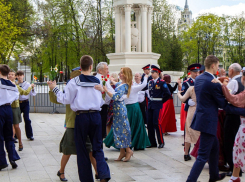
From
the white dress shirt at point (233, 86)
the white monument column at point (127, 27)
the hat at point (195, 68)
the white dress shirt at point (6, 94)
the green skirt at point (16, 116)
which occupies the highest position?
the white monument column at point (127, 27)

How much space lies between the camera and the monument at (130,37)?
2417cm

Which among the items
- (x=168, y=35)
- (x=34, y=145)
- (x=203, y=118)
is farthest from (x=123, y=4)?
(x=168, y=35)

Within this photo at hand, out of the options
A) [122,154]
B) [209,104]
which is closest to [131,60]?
[122,154]

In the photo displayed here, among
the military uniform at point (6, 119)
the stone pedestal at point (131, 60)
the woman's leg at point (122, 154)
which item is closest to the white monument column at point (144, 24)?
the stone pedestal at point (131, 60)

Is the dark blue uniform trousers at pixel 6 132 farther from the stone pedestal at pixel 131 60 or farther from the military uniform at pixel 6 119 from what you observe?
the stone pedestal at pixel 131 60

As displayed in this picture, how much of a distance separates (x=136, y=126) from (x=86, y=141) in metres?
3.13

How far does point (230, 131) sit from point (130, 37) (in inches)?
734

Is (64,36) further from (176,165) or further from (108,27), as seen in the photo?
(176,165)

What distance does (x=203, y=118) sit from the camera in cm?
553

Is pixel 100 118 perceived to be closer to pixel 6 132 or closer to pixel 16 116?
pixel 6 132

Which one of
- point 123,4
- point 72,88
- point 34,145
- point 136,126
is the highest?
point 123,4

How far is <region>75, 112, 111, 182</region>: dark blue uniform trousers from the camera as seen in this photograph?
546 cm

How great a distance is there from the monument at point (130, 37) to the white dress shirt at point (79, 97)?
18.3m

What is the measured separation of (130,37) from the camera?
24.7 metres
